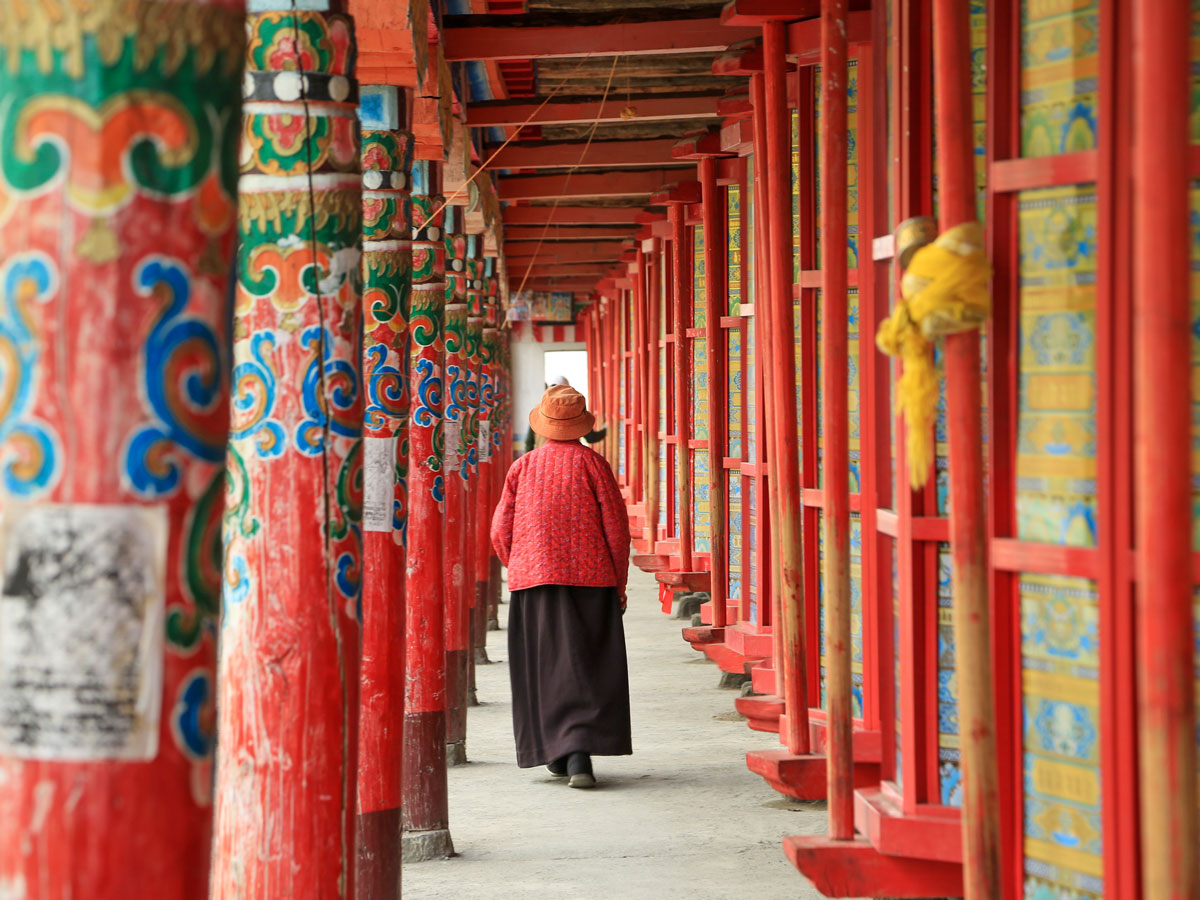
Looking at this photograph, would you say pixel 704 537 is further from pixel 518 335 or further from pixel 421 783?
pixel 518 335

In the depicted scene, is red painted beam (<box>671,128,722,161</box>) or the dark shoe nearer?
the dark shoe

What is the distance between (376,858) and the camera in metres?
4.41

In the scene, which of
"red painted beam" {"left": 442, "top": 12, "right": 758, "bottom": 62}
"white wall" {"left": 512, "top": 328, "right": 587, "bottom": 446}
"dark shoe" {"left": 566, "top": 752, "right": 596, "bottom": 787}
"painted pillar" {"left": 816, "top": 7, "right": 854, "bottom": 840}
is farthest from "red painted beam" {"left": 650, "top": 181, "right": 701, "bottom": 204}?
"white wall" {"left": 512, "top": 328, "right": 587, "bottom": 446}

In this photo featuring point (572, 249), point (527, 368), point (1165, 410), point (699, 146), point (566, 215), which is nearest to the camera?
point (1165, 410)

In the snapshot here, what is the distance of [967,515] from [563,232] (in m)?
12.9

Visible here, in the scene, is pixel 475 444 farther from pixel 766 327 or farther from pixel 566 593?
pixel 766 327

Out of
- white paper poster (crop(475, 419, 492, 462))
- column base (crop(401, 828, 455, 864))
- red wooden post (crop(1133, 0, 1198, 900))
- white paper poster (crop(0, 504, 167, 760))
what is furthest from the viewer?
white paper poster (crop(475, 419, 492, 462))

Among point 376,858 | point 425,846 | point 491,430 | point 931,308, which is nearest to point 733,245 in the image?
point 425,846

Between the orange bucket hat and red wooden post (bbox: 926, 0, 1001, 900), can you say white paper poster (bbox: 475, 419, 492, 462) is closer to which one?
the orange bucket hat

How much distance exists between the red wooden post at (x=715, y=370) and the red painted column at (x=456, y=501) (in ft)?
4.56

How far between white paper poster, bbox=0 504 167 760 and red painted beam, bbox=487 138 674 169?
28.4 feet

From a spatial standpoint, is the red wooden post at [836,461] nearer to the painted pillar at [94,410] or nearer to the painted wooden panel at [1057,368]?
the painted wooden panel at [1057,368]

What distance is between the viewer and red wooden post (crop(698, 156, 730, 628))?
8.41 m

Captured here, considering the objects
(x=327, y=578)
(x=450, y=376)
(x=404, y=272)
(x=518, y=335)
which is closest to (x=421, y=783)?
(x=404, y=272)
